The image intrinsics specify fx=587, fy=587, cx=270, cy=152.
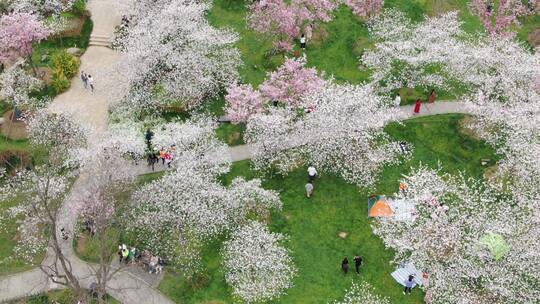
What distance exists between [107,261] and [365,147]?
19.0 m

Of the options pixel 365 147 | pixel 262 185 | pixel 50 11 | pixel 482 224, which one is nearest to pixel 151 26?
pixel 50 11

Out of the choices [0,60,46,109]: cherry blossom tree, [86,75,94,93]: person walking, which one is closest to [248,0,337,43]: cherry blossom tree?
[86,75,94,93]: person walking

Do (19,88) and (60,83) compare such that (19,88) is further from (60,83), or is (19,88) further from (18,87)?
(60,83)

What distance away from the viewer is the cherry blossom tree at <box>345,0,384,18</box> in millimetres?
53631

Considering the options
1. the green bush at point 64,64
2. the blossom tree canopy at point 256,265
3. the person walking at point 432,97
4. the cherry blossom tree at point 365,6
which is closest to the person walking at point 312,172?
the blossom tree canopy at point 256,265

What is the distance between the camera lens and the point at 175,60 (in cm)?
4697

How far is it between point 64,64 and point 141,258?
2156 centimetres

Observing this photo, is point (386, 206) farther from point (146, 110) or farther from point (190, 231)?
point (146, 110)

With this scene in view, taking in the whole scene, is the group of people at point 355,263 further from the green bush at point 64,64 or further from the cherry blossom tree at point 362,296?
the green bush at point 64,64

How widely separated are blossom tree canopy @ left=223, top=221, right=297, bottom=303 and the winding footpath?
4568mm

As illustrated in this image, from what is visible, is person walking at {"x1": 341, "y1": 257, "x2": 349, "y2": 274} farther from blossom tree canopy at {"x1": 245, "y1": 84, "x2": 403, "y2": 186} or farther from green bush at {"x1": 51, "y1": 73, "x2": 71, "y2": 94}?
green bush at {"x1": 51, "y1": 73, "x2": 71, "y2": 94}

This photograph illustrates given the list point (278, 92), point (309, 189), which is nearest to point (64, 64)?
point (278, 92)

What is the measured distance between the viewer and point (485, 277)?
35031 mm

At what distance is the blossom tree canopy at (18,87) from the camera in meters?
47.7
